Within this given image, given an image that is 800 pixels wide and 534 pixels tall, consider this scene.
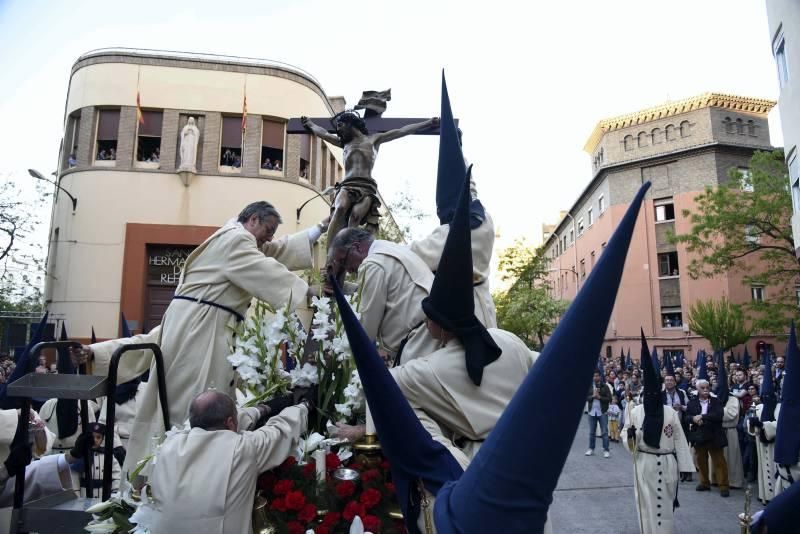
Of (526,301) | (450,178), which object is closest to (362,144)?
(450,178)

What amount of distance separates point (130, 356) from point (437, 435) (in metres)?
2.50

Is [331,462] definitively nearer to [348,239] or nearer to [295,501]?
[295,501]

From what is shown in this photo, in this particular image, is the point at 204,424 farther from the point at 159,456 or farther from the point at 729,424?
the point at 729,424

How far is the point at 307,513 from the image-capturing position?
102 inches

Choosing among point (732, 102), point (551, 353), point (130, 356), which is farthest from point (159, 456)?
point (732, 102)

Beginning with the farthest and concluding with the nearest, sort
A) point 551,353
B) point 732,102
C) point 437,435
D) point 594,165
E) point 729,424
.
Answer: point 594,165
point 732,102
point 729,424
point 437,435
point 551,353

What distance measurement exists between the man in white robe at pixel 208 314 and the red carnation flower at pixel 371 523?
1.36 metres

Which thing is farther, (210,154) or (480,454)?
(210,154)

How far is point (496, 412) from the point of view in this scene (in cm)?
236

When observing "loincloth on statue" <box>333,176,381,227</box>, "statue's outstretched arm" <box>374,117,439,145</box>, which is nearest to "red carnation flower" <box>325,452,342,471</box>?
"loincloth on statue" <box>333,176,381,227</box>

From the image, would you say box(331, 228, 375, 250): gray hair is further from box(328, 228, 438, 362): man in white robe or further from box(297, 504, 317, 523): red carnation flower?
box(297, 504, 317, 523): red carnation flower

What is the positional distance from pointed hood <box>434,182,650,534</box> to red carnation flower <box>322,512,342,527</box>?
1.32 meters

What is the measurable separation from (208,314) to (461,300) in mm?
2031

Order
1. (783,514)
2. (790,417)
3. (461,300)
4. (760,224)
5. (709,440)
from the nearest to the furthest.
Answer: (783,514) < (461,300) < (790,417) < (709,440) < (760,224)
